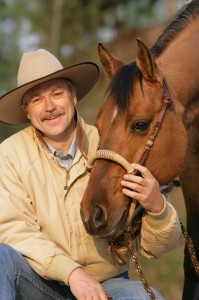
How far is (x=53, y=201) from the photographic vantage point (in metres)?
3.47

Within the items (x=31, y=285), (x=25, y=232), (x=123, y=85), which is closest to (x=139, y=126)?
(x=123, y=85)

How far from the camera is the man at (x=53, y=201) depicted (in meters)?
3.22

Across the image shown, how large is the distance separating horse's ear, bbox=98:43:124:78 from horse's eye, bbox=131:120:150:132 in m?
0.48

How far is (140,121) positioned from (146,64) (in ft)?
1.03

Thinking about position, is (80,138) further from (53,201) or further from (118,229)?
(118,229)

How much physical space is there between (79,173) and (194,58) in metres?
1.00

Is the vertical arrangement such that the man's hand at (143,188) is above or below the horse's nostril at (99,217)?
above

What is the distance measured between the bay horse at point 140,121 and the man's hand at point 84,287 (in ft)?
0.73

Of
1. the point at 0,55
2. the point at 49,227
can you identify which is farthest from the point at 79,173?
the point at 0,55

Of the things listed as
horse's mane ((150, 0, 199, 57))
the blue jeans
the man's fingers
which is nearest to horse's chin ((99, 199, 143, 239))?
the man's fingers

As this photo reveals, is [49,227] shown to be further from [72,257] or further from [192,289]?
[192,289]

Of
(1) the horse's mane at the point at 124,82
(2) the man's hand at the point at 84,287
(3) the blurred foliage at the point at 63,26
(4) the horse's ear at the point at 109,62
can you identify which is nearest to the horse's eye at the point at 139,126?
(1) the horse's mane at the point at 124,82

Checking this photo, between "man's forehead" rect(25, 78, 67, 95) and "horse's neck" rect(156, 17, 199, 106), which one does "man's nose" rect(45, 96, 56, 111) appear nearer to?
"man's forehead" rect(25, 78, 67, 95)

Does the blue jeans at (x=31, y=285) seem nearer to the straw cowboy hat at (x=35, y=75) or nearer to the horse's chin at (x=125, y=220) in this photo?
the horse's chin at (x=125, y=220)
